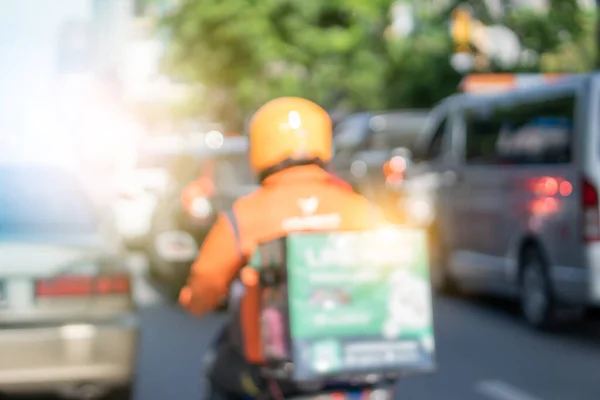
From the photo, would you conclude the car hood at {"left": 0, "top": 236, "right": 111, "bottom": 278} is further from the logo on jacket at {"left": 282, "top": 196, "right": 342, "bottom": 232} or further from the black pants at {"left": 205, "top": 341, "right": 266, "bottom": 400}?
the logo on jacket at {"left": 282, "top": 196, "right": 342, "bottom": 232}

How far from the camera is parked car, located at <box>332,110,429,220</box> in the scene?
1970 cm

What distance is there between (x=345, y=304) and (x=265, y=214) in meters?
0.43

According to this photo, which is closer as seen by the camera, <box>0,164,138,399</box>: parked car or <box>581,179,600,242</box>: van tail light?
<box>0,164,138,399</box>: parked car

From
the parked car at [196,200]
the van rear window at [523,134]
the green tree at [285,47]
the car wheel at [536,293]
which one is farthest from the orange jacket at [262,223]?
the green tree at [285,47]

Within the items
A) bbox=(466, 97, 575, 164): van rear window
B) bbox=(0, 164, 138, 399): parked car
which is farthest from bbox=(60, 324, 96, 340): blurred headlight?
bbox=(466, 97, 575, 164): van rear window

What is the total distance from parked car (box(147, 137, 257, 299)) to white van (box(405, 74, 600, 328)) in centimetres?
215

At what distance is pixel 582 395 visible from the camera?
8.95 m

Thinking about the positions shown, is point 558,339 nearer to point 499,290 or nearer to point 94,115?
point 499,290

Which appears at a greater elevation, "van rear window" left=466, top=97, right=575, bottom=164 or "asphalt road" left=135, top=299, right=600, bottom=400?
"van rear window" left=466, top=97, right=575, bottom=164

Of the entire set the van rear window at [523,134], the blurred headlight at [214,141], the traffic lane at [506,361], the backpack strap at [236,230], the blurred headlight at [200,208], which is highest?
the blurred headlight at [214,141]

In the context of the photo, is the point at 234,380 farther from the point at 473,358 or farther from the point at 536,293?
the point at 536,293

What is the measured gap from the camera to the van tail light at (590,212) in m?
10.9

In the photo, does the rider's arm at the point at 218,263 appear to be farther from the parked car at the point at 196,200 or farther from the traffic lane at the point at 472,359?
the parked car at the point at 196,200

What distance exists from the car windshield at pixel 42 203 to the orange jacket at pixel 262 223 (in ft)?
11.3
